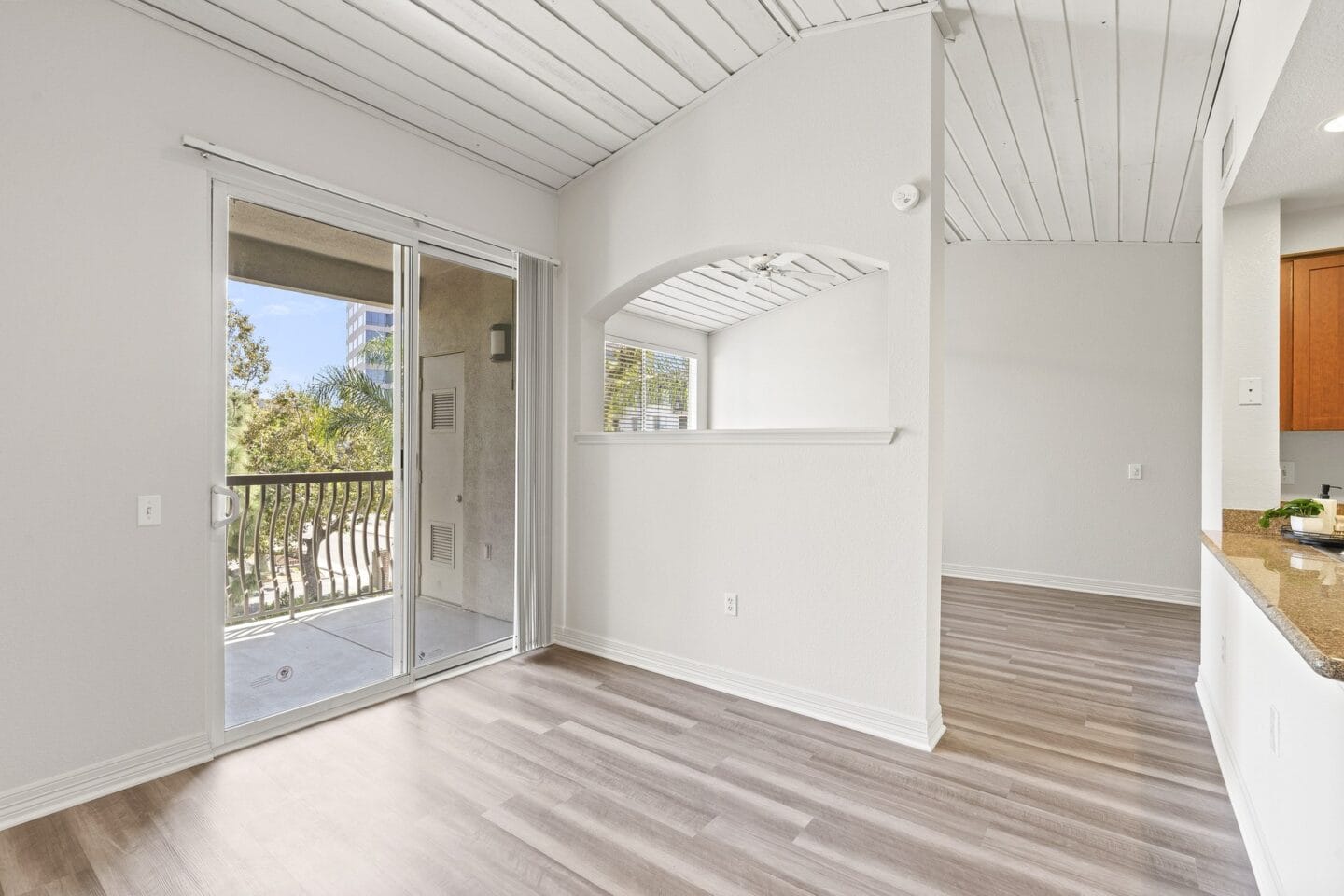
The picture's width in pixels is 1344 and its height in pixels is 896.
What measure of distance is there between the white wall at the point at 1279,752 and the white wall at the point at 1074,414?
2.96 metres

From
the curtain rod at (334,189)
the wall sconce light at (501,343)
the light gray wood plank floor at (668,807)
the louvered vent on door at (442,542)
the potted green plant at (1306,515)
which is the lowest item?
the light gray wood plank floor at (668,807)

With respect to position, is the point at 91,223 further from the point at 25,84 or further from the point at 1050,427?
the point at 1050,427

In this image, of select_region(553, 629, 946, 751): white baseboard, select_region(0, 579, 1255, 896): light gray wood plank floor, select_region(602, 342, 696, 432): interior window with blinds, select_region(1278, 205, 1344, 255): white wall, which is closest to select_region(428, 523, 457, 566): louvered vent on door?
select_region(0, 579, 1255, 896): light gray wood plank floor

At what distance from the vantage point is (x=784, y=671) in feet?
10.8

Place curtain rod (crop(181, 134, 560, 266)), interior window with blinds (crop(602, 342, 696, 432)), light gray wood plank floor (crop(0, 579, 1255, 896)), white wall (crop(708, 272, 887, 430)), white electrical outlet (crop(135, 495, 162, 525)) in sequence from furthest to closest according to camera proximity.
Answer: interior window with blinds (crop(602, 342, 696, 432)), white wall (crop(708, 272, 887, 430)), curtain rod (crop(181, 134, 560, 266)), white electrical outlet (crop(135, 495, 162, 525)), light gray wood plank floor (crop(0, 579, 1255, 896))

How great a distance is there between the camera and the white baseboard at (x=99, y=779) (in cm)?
224

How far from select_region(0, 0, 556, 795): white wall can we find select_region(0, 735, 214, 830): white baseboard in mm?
34

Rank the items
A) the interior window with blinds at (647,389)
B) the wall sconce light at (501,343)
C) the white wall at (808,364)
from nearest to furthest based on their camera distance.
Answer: the wall sconce light at (501,343), the white wall at (808,364), the interior window with blinds at (647,389)

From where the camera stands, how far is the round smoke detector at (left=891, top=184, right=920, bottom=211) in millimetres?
2863

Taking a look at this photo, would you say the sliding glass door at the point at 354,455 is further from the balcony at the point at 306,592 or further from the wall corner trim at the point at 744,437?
the wall corner trim at the point at 744,437

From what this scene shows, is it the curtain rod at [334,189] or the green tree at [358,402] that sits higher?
the curtain rod at [334,189]

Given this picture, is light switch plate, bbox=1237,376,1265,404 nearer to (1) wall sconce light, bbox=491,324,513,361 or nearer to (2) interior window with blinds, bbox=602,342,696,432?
(1) wall sconce light, bbox=491,324,513,361

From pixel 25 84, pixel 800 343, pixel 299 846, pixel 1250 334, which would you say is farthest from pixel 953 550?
pixel 25 84

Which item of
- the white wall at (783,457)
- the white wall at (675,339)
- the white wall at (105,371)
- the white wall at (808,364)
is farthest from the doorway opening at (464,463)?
the white wall at (808,364)
